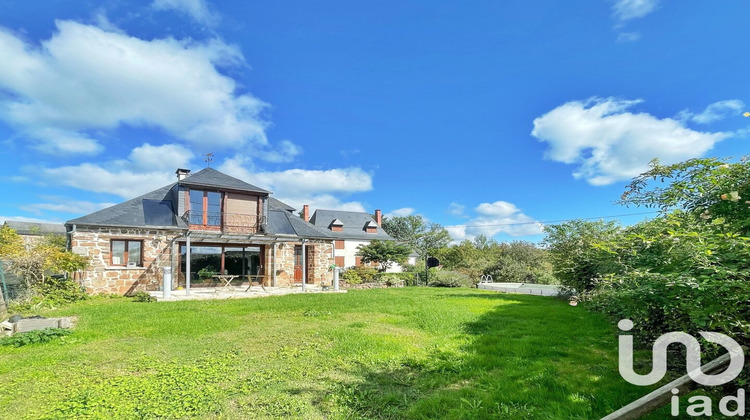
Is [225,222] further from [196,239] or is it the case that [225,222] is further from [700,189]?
[700,189]

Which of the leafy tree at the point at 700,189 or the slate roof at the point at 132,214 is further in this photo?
the slate roof at the point at 132,214

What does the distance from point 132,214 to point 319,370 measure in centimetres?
1468

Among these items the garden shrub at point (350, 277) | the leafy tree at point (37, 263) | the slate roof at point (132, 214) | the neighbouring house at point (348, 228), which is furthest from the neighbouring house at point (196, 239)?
the neighbouring house at point (348, 228)

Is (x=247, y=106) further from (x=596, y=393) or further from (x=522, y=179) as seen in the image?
(x=522, y=179)

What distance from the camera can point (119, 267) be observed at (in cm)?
1402

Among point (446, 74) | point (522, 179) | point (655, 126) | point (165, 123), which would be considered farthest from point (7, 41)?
point (522, 179)

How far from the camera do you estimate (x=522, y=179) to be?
2741cm

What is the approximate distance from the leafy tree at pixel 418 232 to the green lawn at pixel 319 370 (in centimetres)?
3570

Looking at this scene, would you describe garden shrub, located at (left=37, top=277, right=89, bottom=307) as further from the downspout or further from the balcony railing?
the balcony railing

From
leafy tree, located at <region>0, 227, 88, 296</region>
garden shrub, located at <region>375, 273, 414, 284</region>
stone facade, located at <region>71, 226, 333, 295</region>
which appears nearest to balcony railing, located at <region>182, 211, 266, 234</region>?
stone facade, located at <region>71, 226, 333, 295</region>

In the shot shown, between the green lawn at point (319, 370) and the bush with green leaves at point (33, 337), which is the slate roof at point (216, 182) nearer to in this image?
the green lawn at point (319, 370)

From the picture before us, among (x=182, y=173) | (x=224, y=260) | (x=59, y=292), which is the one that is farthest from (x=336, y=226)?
(x=59, y=292)

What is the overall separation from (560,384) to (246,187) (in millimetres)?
16485

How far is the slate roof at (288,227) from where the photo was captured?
1848 cm
